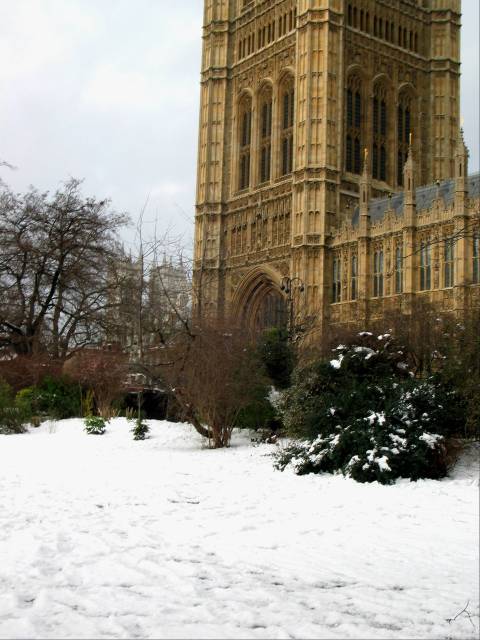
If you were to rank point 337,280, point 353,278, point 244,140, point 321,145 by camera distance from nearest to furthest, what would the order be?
point 353,278 → point 337,280 → point 321,145 → point 244,140

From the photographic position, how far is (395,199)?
122ft

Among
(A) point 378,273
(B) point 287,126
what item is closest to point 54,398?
(A) point 378,273

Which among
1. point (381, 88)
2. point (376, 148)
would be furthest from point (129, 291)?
point (381, 88)

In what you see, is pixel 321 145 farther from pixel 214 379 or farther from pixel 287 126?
pixel 214 379

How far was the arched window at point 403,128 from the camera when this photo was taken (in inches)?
1688

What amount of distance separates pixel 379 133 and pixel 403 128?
2200 millimetres

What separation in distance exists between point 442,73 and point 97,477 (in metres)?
A: 41.7

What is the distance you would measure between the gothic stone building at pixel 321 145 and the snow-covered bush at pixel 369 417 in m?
21.5

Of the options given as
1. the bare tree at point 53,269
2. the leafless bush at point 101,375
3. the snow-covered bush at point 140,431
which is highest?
the bare tree at point 53,269

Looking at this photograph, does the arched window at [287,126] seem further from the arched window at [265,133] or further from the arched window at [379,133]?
the arched window at [379,133]

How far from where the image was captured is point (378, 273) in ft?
112

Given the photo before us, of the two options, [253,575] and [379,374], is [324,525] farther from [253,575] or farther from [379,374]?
[379,374]

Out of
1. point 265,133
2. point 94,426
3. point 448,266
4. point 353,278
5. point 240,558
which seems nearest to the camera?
point 240,558

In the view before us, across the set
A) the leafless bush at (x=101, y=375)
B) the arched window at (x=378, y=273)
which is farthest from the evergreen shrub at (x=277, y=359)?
the arched window at (x=378, y=273)
